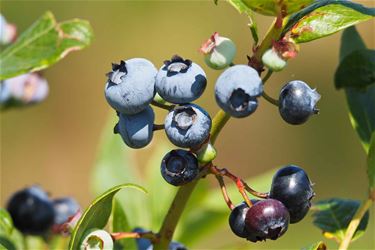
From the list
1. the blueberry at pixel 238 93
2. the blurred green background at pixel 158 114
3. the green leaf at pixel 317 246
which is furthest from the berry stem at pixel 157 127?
the blurred green background at pixel 158 114

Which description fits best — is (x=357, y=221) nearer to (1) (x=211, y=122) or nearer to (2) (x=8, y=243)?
(1) (x=211, y=122)

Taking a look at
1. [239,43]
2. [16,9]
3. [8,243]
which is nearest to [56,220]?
[8,243]

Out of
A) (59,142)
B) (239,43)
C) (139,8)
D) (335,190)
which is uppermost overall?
(139,8)

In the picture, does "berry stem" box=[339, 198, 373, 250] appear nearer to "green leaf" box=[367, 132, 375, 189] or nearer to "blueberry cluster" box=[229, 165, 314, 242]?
"green leaf" box=[367, 132, 375, 189]

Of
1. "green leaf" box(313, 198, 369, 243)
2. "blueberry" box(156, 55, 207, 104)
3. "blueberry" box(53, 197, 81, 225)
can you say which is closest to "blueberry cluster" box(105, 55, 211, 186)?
"blueberry" box(156, 55, 207, 104)

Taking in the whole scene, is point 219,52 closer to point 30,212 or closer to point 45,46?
point 45,46
